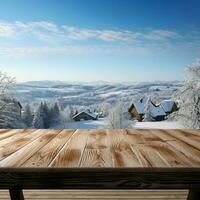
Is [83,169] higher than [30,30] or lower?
lower

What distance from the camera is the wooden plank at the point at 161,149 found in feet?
2.79

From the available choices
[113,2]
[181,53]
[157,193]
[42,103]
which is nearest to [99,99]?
[42,103]

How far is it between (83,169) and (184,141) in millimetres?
613

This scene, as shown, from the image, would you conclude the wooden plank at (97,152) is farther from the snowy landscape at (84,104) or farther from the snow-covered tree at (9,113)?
the snow-covered tree at (9,113)

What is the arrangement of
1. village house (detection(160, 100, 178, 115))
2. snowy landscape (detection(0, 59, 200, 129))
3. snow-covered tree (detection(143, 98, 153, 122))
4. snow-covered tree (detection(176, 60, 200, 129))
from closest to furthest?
snow-covered tree (detection(176, 60, 200, 129))
village house (detection(160, 100, 178, 115))
snowy landscape (detection(0, 59, 200, 129))
snow-covered tree (detection(143, 98, 153, 122))

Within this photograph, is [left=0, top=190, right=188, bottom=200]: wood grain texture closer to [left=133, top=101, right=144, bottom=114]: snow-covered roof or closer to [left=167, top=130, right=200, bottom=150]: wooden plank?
[left=167, top=130, right=200, bottom=150]: wooden plank

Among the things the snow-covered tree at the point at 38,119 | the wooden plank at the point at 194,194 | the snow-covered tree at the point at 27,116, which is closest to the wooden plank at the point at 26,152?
the wooden plank at the point at 194,194

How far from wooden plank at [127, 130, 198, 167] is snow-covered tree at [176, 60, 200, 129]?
1172cm

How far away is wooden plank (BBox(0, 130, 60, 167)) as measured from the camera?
0.83 meters

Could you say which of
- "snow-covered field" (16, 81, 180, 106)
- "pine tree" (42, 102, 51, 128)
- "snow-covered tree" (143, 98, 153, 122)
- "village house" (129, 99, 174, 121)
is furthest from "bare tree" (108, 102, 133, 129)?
"pine tree" (42, 102, 51, 128)

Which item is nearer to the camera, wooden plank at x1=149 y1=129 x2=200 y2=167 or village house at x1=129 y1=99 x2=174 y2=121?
wooden plank at x1=149 y1=129 x2=200 y2=167

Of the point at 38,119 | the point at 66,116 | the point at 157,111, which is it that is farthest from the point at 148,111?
the point at 38,119

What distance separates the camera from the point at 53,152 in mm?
1001

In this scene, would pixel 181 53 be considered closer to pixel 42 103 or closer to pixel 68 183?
pixel 42 103
